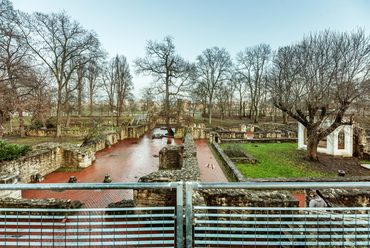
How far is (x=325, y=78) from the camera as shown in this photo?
387 inches

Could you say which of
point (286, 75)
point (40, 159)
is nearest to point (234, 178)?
point (286, 75)

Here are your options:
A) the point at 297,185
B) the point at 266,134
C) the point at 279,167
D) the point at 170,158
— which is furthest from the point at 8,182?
the point at 266,134

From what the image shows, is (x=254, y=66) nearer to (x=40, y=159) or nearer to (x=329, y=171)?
(x=329, y=171)

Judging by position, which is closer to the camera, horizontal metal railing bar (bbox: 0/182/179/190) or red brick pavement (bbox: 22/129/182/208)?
horizontal metal railing bar (bbox: 0/182/179/190)

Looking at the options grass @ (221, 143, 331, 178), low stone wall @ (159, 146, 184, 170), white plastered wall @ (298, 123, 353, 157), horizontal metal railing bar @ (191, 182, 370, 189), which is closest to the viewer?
horizontal metal railing bar @ (191, 182, 370, 189)

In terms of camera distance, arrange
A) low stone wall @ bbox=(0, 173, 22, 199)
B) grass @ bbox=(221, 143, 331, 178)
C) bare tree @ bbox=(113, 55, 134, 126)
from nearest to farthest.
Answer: low stone wall @ bbox=(0, 173, 22, 199)
grass @ bbox=(221, 143, 331, 178)
bare tree @ bbox=(113, 55, 134, 126)

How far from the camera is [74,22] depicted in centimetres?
1761

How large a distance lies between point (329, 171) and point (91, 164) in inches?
626

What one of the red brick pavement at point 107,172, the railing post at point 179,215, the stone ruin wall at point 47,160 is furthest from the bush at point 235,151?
the railing post at point 179,215

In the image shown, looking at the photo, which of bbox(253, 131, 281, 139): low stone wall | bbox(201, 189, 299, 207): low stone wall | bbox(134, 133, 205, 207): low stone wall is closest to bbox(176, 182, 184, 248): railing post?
bbox(134, 133, 205, 207): low stone wall

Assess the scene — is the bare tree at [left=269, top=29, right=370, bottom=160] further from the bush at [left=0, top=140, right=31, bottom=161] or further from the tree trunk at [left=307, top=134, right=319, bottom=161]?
the bush at [left=0, top=140, right=31, bottom=161]

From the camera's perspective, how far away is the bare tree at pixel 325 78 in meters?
9.35

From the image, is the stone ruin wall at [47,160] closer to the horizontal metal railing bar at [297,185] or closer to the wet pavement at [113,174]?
the wet pavement at [113,174]

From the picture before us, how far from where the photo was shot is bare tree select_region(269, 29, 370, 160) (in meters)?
9.35
